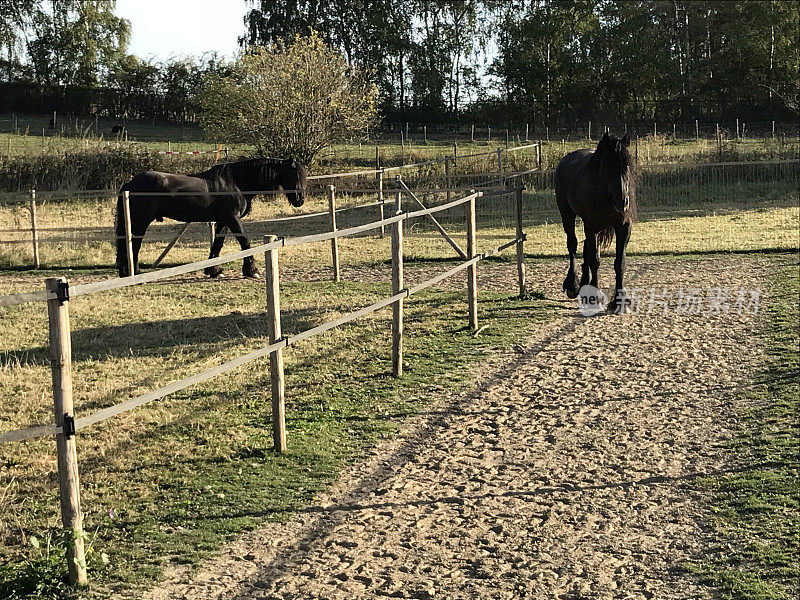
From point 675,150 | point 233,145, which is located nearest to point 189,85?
point 233,145

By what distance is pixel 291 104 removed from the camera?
2869cm

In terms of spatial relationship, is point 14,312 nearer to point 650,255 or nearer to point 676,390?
point 676,390

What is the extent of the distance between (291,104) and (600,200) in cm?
2069

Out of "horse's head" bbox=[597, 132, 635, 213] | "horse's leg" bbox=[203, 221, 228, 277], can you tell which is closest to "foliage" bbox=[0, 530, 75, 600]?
"horse's head" bbox=[597, 132, 635, 213]

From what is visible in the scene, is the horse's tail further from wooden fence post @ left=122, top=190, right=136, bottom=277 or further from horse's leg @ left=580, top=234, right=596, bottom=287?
wooden fence post @ left=122, top=190, right=136, bottom=277

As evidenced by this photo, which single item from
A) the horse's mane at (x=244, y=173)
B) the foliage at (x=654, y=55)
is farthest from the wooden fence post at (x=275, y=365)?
the foliage at (x=654, y=55)

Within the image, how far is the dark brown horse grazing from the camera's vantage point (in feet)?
29.5

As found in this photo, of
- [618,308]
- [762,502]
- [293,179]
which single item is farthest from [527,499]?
[293,179]

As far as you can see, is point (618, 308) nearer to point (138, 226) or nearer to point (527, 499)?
point (527, 499)

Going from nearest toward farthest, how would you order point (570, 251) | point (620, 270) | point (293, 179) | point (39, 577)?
point (39, 577), point (620, 270), point (570, 251), point (293, 179)

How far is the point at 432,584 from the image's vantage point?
3.89 meters

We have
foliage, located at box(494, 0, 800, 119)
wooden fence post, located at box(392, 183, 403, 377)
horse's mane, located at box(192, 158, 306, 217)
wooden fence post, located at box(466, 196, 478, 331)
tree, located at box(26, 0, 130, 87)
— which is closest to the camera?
wooden fence post, located at box(392, 183, 403, 377)

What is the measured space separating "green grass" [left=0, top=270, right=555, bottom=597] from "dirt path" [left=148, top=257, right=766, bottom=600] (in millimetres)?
265

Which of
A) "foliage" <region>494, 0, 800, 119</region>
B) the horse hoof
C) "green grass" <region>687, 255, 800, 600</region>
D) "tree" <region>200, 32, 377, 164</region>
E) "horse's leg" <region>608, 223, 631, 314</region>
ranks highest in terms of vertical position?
"foliage" <region>494, 0, 800, 119</region>
